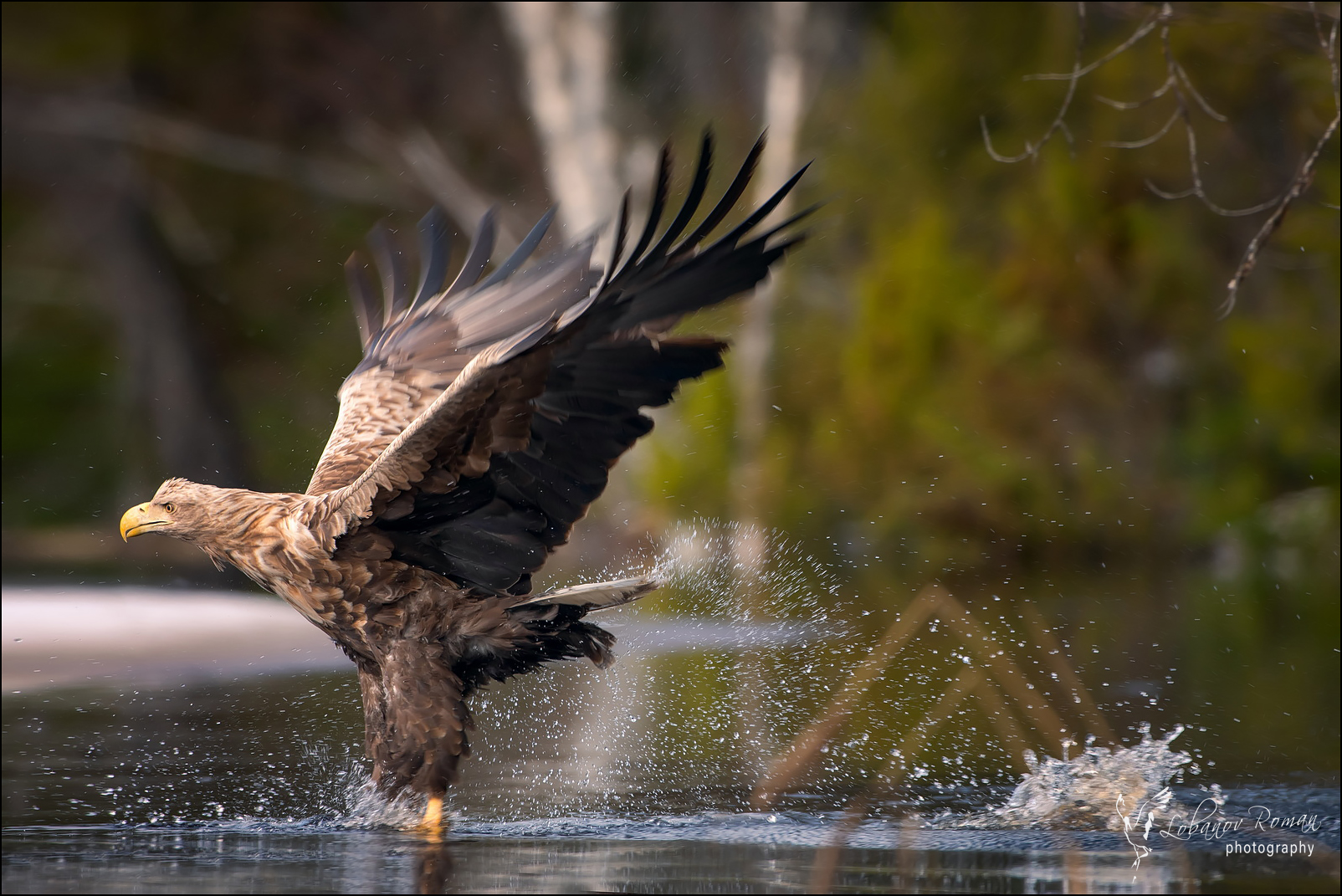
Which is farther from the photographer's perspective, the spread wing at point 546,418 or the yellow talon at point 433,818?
the yellow talon at point 433,818

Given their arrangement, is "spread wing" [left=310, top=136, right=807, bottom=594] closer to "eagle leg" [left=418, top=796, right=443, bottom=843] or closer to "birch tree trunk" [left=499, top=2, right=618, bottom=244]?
"eagle leg" [left=418, top=796, right=443, bottom=843]

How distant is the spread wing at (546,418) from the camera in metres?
3.85

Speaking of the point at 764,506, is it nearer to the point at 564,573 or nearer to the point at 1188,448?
the point at 564,573

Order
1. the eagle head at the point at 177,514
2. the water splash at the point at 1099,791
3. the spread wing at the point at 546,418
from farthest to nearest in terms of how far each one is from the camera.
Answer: the eagle head at the point at 177,514 < the water splash at the point at 1099,791 < the spread wing at the point at 546,418

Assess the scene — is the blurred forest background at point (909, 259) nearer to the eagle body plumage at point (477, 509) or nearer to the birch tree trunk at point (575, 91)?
the birch tree trunk at point (575, 91)

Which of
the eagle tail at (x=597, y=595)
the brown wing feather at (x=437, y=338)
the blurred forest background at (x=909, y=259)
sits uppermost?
the blurred forest background at (x=909, y=259)

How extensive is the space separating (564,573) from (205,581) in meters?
3.25

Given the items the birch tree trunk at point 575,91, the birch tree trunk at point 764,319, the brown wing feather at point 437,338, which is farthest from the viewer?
the birch tree trunk at point 575,91

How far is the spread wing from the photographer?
12.6 ft

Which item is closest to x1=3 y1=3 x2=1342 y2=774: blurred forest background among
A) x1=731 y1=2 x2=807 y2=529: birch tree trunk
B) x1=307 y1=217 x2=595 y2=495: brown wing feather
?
x1=731 y1=2 x2=807 y2=529: birch tree trunk

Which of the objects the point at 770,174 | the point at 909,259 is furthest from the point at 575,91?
the point at 909,259

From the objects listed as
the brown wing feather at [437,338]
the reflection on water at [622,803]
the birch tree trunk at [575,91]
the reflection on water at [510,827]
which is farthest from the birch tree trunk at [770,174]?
the reflection on water at [510,827]

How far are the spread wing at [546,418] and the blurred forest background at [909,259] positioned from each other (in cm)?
171

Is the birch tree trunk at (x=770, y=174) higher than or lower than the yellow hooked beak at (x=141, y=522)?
higher
